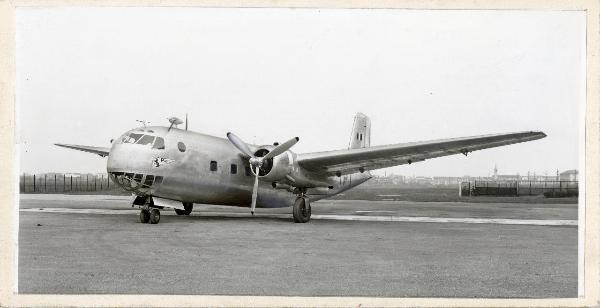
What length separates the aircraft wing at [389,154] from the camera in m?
17.3

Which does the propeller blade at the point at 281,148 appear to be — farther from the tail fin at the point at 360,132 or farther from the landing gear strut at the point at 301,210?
the tail fin at the point at 360,132

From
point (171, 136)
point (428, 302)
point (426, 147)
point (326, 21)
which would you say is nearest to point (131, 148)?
point (171, 136)

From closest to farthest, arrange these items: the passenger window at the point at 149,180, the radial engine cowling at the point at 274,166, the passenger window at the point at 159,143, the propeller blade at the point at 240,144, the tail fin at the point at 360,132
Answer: the passenger window at the point at 149,180
the passenger window at the point at 159,143
the radial engine cowling at the point at 274,166
the propeller blade at the point at 240,144
the tail fin at the point at 360,132

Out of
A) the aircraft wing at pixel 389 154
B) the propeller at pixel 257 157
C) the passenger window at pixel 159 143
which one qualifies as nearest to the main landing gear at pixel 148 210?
the passenger window at pixel 159 143

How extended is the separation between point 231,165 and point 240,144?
1.09m

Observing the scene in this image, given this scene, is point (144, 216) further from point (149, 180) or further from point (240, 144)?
point (240, 144)

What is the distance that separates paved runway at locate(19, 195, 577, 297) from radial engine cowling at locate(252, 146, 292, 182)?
3.20 meters

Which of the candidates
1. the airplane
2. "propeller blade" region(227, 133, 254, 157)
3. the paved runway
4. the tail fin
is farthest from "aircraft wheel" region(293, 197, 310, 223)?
the tail fin

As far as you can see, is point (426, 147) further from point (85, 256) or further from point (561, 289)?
point (85, 256)

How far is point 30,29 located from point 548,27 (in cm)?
980

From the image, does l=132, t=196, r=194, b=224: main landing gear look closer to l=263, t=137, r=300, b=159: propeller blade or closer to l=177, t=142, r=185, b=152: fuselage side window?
l=177, t=142, r=185, b=152: fuselage side window

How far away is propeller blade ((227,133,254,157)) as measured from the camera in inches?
718

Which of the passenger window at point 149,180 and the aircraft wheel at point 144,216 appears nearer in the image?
the passenger window at point 149,180

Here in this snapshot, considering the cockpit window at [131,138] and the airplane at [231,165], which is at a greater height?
the cockpit window at [131,138]
